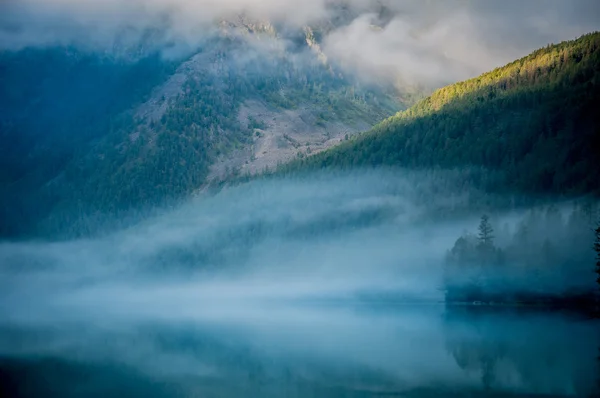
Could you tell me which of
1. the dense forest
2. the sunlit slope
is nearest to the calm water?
the dense forest

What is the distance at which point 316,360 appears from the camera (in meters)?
58.9

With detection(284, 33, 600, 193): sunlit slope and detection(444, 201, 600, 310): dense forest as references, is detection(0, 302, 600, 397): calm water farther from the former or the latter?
detection(284, 33, 600, 193): sunlit slope

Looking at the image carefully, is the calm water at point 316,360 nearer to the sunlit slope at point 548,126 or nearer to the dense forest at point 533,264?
the dense forest at point 533,264

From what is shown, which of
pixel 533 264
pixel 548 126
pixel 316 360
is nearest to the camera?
pixel 316 360

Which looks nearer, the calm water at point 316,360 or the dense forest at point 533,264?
the calm water at point 316,360

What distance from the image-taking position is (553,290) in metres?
123

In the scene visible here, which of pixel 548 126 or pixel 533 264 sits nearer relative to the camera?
pixel 533 264

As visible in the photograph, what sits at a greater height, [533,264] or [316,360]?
[533,264]

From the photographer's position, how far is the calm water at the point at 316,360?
45812 millimetres

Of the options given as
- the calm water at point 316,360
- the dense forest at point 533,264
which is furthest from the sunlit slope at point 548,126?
the calm water at point 316,360

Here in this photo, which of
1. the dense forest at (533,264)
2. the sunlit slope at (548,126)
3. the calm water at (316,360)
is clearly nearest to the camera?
the calm water at (316,360)

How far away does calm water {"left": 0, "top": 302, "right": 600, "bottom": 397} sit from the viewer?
45812 millimetres

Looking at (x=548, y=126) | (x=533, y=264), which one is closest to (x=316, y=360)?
(x=533, y=264)

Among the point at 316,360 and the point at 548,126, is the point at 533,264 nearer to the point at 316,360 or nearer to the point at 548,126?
the point at 548,126
